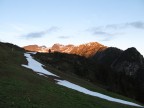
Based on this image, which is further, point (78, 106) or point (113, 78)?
point (113, 78)

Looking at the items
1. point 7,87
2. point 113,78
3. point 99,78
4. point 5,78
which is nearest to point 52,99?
point 7,87

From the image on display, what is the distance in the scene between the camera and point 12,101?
1069 inches

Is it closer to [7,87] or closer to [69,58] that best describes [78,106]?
[7,87]

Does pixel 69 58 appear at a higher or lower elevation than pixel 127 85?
higher

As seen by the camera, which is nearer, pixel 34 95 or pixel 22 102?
pixel 22 102

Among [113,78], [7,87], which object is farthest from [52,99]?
[113,78]

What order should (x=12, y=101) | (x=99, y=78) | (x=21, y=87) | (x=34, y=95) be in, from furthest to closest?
(x=99, y=78)
(x=21, y=87)
(x=34, y=95)
(x=12, y=101)

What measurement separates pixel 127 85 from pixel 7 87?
6017 inches

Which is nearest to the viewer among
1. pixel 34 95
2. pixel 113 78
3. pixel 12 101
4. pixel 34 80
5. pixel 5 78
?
pixel 12 101

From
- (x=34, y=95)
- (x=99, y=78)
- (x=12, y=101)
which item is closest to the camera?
(x=12, y=101)

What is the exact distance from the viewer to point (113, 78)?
6890 inches

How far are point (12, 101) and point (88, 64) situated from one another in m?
145

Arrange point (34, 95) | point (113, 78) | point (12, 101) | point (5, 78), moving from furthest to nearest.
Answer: point (113, 78)
point (5, 78)
point (34, 95)
point (12, 101)

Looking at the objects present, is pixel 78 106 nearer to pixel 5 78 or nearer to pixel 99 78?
pixel 5 78
